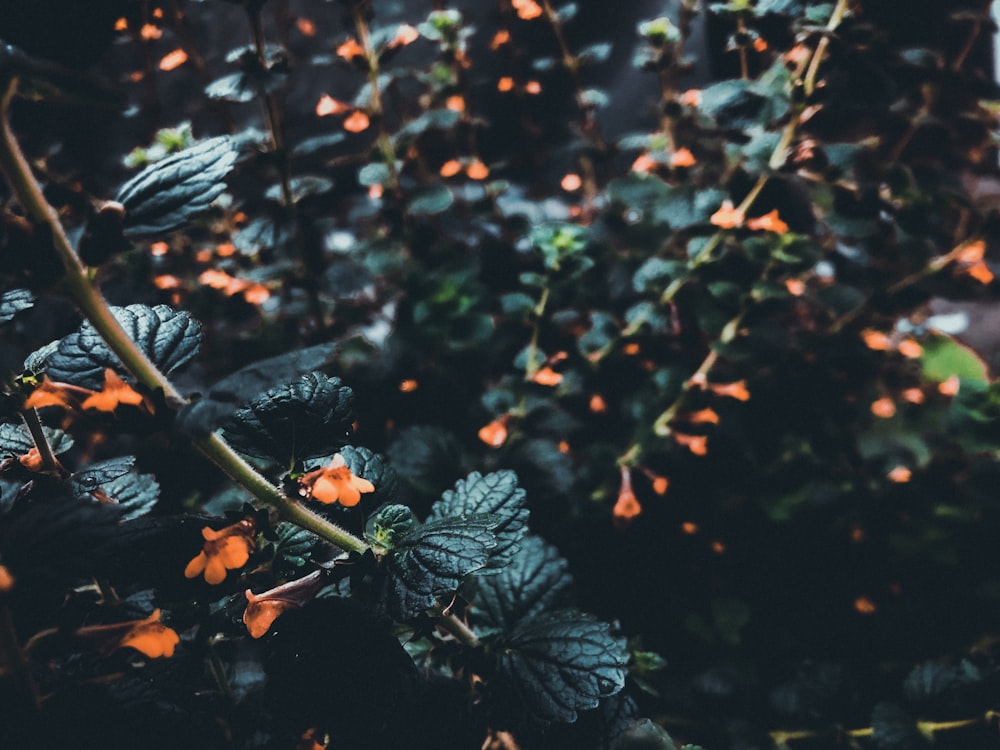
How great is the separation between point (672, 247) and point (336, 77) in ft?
3.74

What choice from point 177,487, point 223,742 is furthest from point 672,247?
point 223,742

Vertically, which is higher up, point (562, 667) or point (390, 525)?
point (390, 525)

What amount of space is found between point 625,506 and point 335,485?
24.3 inches

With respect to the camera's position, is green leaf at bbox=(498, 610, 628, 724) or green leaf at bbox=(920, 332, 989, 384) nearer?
green leaf at bbox=(498, 610, 628, 724)

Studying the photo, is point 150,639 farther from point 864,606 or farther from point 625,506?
point 864,606

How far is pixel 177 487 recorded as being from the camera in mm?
835

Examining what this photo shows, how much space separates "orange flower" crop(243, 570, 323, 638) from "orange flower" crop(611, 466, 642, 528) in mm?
596

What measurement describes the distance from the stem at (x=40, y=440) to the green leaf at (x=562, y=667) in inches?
17.2

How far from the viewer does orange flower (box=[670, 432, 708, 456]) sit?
1.03m

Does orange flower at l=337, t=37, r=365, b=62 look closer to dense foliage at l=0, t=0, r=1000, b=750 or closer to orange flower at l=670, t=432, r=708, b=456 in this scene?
dense foliage at l=0, t=0, r=1000, b=750

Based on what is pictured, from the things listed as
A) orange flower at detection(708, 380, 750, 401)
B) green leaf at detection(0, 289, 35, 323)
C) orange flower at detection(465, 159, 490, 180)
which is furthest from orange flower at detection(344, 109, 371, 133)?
orange flower at detection(708, 380, 750, 401)

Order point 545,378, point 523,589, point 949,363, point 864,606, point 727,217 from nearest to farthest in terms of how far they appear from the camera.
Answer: point 523,589 < point 727,217 < point 545,378 < point 864,606 < point 949,363

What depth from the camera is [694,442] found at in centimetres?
104

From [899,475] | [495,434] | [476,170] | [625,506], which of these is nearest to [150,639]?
[495,434]
